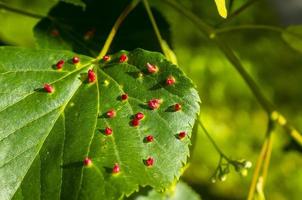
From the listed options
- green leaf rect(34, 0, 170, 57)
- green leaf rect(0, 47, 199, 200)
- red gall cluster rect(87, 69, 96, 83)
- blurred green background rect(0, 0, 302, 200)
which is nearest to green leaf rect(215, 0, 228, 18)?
green leaf rect(0, 47, 199, 200)

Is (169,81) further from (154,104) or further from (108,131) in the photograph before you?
(108,131)

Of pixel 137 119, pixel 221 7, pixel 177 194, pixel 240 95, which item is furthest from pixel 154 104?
pixel 240 95

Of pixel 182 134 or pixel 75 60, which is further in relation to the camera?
pixel 75 60

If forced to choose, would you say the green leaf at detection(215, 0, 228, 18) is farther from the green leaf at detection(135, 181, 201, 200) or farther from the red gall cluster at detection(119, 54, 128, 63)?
the green leaf at detection(135, 181, 201, 200)

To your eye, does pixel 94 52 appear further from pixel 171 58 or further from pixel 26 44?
pixel 26 44

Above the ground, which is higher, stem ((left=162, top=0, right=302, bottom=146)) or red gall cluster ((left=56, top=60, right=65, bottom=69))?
red gall cluster ((left=56, top=60, right=65, bottom=69))

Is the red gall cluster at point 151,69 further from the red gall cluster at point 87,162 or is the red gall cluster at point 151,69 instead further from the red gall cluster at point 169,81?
the red gall cluster at point 87,162
